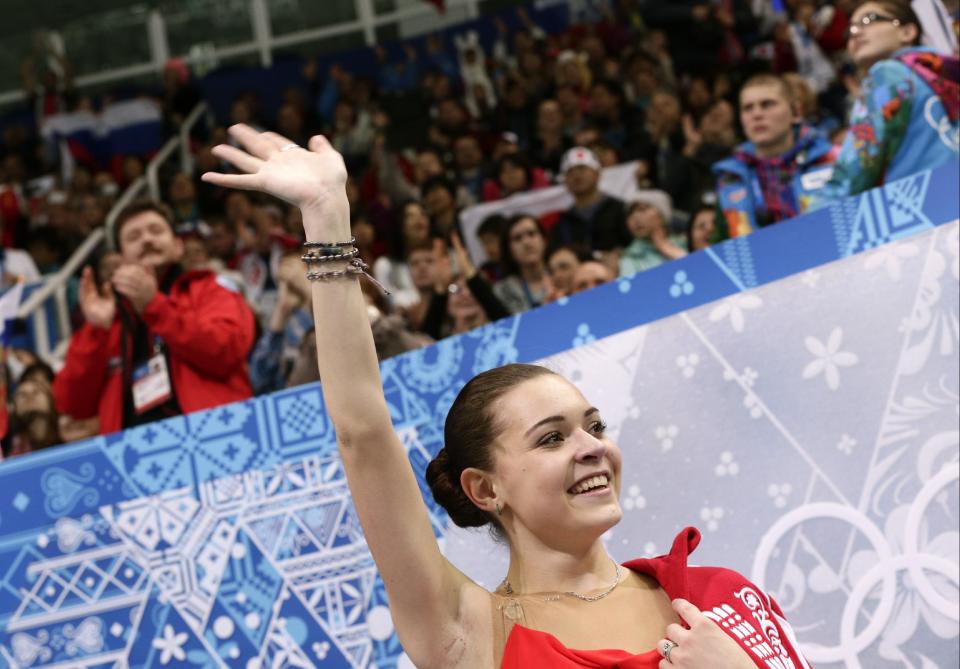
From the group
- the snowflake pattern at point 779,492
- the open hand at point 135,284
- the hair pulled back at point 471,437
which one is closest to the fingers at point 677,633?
the hair pulled back at point 471,437

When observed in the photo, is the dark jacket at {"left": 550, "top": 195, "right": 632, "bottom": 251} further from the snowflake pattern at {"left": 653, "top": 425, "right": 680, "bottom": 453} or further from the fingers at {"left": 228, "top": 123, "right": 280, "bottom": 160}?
the fingers at {"left": 228, "top": 123, "right": 280, "bottom": 160}

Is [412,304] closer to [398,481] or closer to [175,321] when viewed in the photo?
[175,321]

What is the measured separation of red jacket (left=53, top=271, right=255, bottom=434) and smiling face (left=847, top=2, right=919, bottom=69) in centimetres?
178

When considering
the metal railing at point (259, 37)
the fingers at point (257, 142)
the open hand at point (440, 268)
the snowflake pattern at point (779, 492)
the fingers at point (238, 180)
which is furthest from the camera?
the metal railing at point (259, 37)

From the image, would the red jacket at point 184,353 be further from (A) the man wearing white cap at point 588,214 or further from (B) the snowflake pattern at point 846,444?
(A) the man wearing white cap at point 588,214

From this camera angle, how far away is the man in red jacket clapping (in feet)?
11.1

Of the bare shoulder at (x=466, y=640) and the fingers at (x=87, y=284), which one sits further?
the fingers at (x=87, y=284)

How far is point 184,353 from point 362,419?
5.58ft

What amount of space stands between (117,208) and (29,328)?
1423 mm

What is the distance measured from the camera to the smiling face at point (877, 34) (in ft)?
11.3

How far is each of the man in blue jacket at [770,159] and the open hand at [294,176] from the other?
227 cm

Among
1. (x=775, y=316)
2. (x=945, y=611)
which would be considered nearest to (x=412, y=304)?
(x=775, y=316)

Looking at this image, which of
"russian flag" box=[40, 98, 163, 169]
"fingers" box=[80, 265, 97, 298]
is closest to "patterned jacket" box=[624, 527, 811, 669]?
"fingers" box=[80, 265, 97, 298]

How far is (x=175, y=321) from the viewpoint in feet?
11.1
